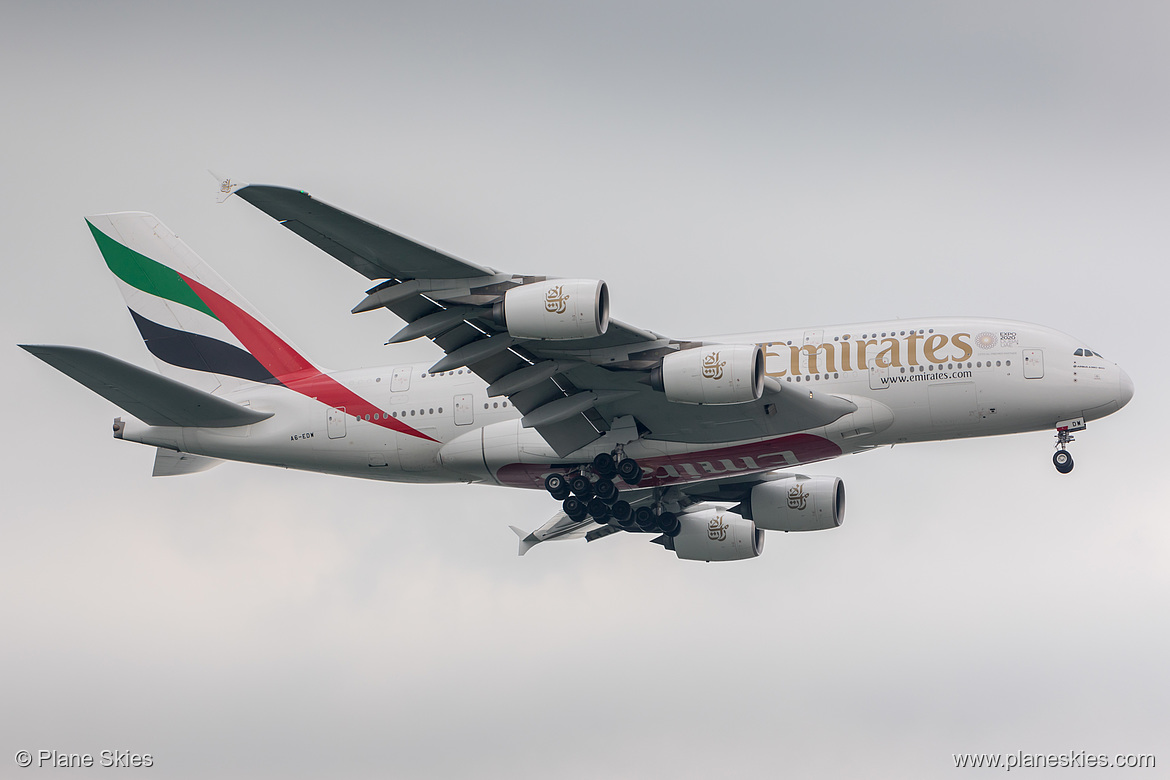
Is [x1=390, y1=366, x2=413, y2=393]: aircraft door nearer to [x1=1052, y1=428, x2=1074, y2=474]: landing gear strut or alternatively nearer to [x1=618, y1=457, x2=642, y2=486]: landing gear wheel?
[x1=618, y1=457, x2=642, y2=486]: landing gear wheel

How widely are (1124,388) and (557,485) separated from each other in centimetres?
1455

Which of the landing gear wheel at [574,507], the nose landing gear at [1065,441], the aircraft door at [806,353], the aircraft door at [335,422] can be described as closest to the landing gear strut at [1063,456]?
the nose landing gear at [1065,441]

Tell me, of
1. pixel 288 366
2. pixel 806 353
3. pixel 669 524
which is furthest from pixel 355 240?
pixel 669 524

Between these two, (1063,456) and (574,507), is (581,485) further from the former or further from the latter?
(1063,456)

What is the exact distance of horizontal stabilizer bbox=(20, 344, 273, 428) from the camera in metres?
26.9

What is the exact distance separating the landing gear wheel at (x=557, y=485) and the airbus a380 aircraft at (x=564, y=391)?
51 millimetres

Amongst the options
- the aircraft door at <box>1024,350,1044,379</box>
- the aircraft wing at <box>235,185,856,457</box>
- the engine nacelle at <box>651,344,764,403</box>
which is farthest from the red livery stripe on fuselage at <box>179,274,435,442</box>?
the aircraft door at <box>1024,350,1044,379</box>

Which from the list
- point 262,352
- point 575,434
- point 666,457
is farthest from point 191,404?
point 666,457

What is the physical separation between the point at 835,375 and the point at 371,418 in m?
12.5

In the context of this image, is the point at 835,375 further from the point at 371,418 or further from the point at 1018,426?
the point at 371,418

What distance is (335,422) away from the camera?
33.0 meters

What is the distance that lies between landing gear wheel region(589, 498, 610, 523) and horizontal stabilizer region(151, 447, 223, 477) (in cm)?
1074

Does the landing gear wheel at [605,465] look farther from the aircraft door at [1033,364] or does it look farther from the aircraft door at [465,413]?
the aircraft door at [1033,364]

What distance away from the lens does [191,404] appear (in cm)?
3184
